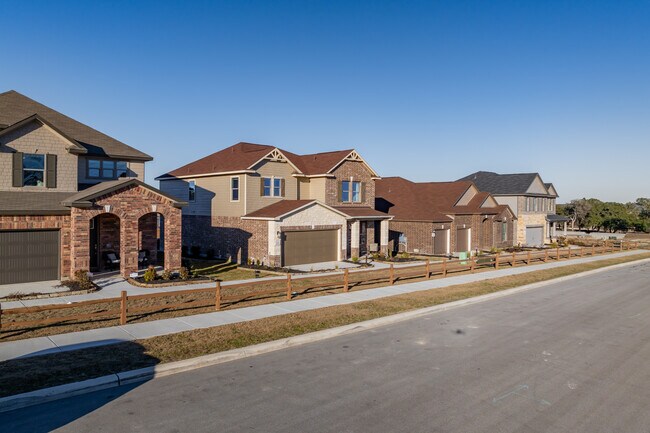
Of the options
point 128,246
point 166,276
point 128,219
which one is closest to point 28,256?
point 128,246

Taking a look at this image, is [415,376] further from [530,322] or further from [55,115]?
[55,115]

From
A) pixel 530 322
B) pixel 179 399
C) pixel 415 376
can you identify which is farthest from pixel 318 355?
pixel 530 322

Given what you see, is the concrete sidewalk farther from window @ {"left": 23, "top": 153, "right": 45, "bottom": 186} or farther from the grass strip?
window @ {"left": 23, "top": 153, "right": 45, "bottom": 186}

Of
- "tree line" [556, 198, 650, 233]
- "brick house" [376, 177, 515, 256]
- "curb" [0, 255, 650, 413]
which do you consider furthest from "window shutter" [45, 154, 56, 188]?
"tree line" [556, 198, 650, 233]

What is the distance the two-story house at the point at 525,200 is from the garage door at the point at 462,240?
11.5 m

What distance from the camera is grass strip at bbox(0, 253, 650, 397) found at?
9109mm

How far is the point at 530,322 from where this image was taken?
15.2 meters

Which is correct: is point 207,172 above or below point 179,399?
above

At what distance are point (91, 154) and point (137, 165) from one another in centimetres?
250

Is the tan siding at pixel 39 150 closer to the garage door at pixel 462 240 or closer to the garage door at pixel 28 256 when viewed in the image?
the garage door at pixel 28 256

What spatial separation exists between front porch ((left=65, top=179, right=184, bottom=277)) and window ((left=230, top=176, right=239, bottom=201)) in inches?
233

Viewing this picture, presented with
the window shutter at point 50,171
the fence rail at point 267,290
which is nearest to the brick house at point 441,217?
the fence rail at point 267,290

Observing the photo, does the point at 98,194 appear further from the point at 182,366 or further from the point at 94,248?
the point at 182,366

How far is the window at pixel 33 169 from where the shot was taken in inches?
832
